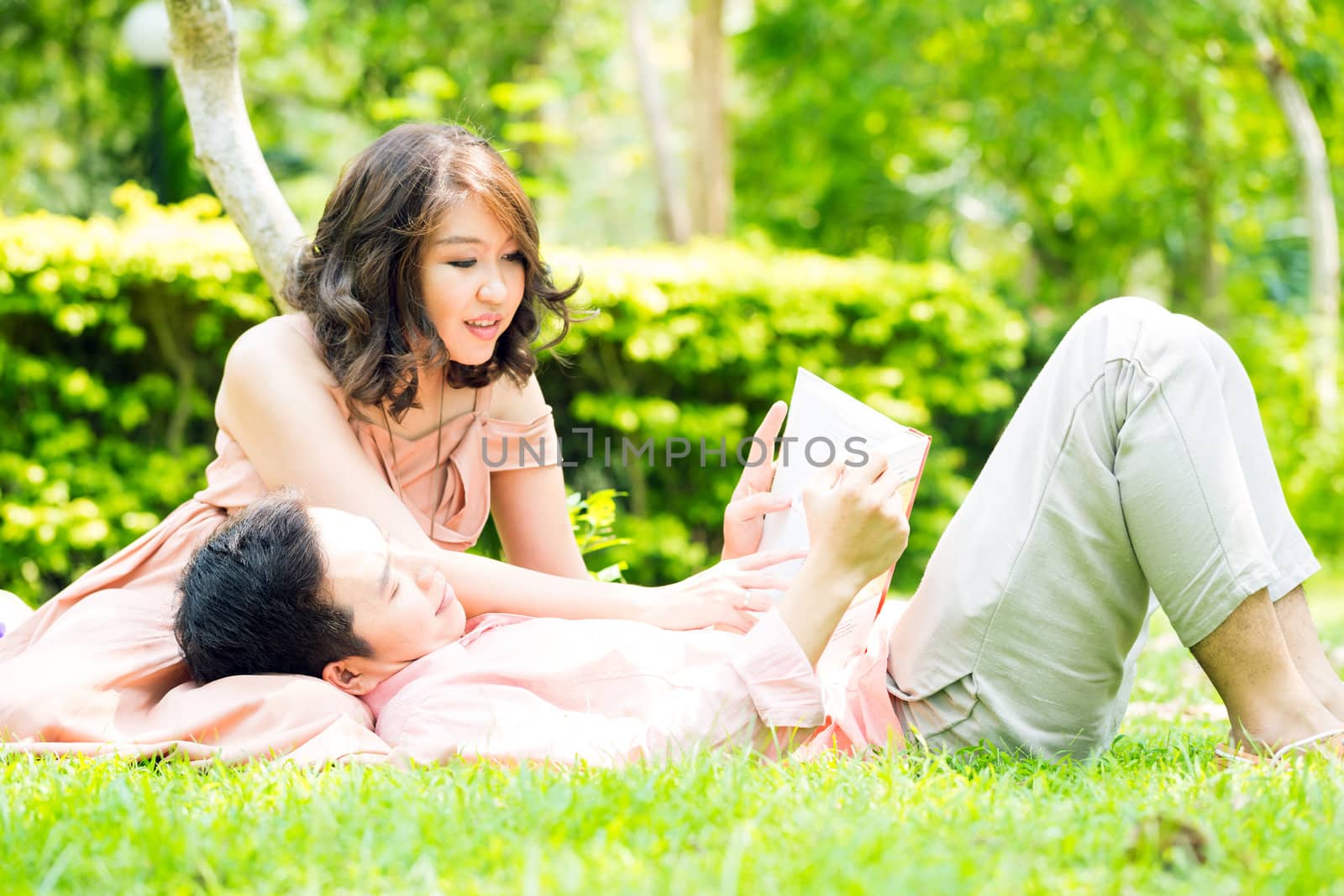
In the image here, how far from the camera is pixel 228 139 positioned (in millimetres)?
3625

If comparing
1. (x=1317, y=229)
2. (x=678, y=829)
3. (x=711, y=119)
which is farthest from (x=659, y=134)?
(x=678, y=829)

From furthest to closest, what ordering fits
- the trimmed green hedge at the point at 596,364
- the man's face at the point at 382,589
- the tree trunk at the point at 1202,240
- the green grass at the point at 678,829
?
the tree trunk at the point at 1202,240, the trimmed green hedge at the point at 596,364, the man's face at the point at 382,589, the green grass at the point at 678,829

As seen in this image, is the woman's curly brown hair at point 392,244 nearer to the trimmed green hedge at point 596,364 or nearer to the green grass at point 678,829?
the green grass at point 678,829

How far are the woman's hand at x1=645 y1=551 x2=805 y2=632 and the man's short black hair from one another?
672mm

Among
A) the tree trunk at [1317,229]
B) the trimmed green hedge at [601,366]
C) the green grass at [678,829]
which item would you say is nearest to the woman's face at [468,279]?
the green grass at [678,829]

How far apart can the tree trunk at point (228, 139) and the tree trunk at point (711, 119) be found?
717cm

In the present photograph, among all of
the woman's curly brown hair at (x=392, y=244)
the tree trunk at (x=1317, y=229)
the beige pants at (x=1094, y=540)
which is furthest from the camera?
the tree trunk at (x=1317, y=229)

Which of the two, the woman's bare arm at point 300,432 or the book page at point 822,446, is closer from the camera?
the book page at point 822,446

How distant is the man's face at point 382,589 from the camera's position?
94.2 inches

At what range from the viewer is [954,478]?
758 cm

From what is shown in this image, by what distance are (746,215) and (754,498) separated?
11403mm

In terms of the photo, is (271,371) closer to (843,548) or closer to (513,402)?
(513,402)

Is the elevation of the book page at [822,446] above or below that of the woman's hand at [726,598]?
above

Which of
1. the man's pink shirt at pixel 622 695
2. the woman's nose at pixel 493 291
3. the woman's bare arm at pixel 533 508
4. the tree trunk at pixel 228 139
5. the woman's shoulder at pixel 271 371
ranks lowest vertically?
the man's pink shirt at pixel 622 695
